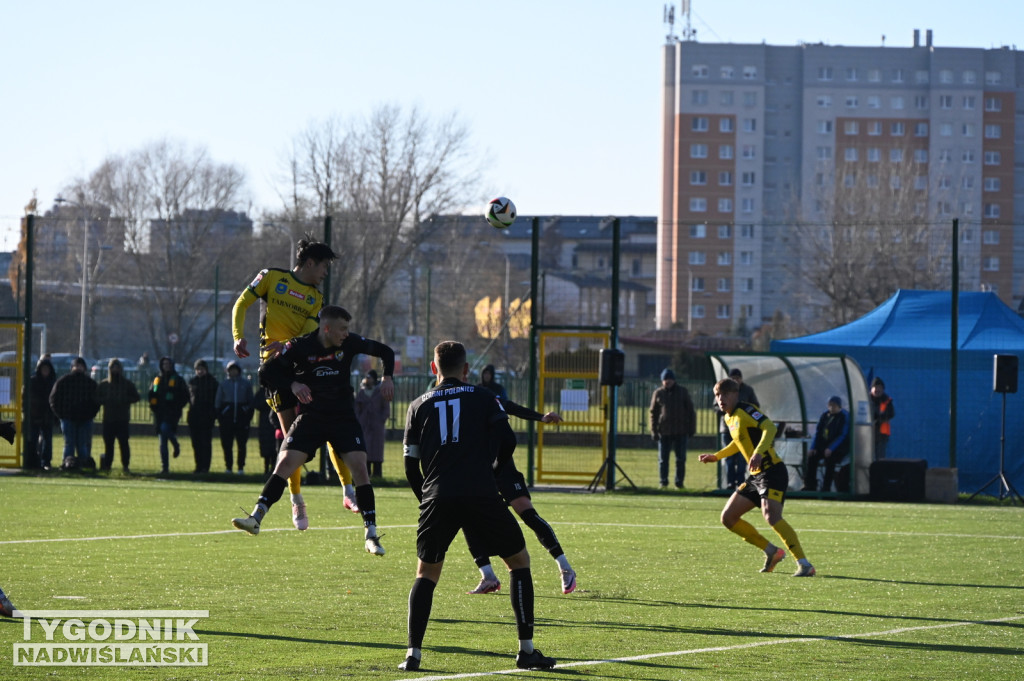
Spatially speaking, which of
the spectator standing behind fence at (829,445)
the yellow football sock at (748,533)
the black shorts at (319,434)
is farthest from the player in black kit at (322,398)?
the spectator standing behind fence at (829,445)

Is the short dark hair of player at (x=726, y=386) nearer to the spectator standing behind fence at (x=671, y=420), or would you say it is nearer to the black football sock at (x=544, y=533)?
the black football sock at (x=544, y=533)

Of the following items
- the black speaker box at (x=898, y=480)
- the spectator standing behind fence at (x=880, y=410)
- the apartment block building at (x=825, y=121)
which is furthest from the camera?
the apartment block building at (x=825, y=121)

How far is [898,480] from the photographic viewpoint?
22.7m

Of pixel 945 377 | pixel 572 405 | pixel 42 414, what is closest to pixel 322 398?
pixel 572 405

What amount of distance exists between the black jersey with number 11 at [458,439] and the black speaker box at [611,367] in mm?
14260

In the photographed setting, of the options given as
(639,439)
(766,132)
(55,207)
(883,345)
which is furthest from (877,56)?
(883,345)

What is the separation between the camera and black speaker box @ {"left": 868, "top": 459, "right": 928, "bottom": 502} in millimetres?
22578

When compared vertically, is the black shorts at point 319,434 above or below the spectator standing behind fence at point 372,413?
above

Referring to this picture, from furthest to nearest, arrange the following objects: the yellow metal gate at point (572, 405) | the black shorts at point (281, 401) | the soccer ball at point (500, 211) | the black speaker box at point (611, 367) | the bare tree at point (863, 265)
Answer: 1. the bare tree at point (863, 265)
2. the yellow metal gate at point (572, 405)
3. the black speaker box at point (611, 367)
4. the soccer ball at point (500, 211)
5. the black shorts at point (281, 401)

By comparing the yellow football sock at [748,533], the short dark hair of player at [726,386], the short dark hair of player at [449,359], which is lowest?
the yellow football sock at [748,533]

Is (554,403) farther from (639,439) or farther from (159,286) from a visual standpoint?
(159,286)

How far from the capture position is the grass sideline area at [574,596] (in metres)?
8.05

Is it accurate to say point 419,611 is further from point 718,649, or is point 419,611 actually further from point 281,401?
point 281,401

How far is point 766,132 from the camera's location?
4523 inches
